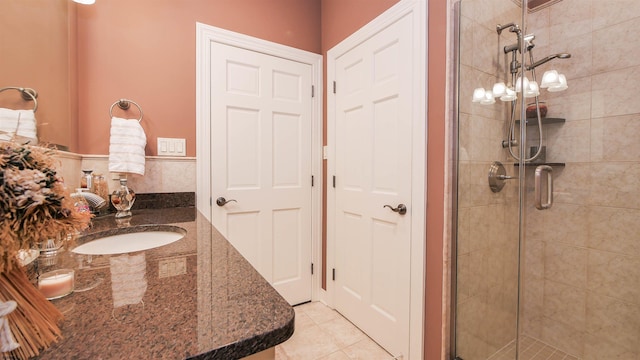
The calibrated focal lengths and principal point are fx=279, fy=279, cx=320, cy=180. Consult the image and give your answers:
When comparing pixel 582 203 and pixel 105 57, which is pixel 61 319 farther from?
pixel 582 203

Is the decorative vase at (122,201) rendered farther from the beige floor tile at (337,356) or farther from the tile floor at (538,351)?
the tile floor at (538,351)

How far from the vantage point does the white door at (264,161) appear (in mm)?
2010

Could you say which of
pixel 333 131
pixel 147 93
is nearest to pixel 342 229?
pixel 333 131

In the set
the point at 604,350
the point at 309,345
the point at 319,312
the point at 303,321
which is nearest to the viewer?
the point at 604,350

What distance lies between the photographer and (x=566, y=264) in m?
1.74

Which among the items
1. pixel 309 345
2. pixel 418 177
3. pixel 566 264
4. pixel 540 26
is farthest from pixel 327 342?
pixel 540 26

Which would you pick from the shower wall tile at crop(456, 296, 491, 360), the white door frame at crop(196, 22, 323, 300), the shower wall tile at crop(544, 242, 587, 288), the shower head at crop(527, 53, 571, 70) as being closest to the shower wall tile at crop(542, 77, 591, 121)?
the shower head at crop(527, 53, 571, 70)

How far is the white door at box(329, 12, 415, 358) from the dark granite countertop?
1.17 meters

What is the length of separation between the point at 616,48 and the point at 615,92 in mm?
240

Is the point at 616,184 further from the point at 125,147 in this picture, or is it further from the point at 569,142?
the point at 125,147

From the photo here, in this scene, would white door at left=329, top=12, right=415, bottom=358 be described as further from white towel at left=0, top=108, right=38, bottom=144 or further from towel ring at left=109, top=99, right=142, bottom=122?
white towel at left=0, top=108, right=38, bottom=144

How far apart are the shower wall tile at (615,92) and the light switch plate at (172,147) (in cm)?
253

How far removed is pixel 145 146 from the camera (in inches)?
69.7

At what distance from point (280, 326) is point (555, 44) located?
228cm
